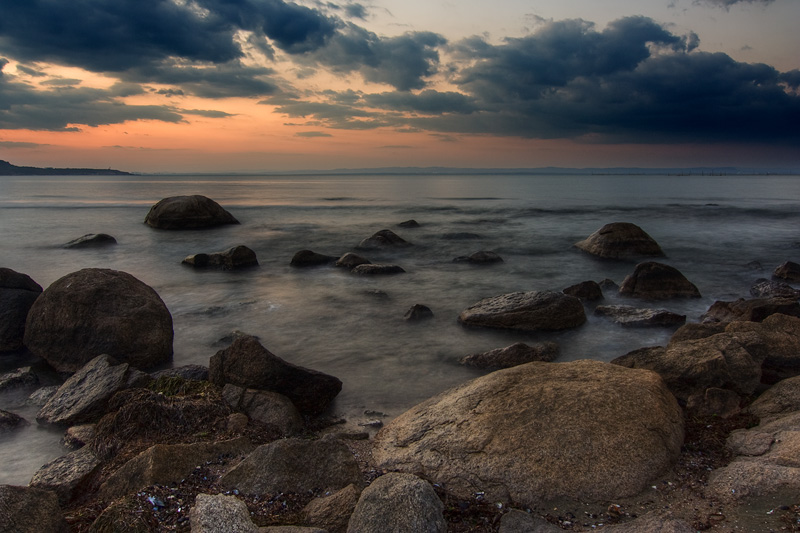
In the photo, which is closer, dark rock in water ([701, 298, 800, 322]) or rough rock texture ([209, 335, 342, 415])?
rough rock texture ([209, 335, 342, 415])

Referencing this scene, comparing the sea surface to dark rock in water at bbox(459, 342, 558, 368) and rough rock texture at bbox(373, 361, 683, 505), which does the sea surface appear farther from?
rough rock texture at bbox(373, 361, 683, 505)

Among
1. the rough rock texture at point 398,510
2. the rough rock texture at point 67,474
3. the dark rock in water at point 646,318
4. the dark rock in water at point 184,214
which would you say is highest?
the dark rock in water at point 184,214

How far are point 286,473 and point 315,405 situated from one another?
2276mm

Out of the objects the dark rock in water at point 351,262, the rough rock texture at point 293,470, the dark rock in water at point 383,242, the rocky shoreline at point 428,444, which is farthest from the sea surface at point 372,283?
the rough rock texture at point 293,470

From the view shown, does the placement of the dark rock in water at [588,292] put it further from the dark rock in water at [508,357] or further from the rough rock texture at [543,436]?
the rough rock texture at [543,436]

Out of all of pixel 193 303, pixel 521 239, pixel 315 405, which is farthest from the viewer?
pixel 521 239

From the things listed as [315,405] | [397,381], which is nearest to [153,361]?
[315,405]

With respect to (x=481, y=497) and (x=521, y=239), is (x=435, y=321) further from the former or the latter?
(x=521, y=239)

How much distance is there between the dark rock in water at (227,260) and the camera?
17500mm

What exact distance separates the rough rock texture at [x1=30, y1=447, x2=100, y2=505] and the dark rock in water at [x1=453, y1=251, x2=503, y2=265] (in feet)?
50.0

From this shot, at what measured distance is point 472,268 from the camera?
60.0 feet

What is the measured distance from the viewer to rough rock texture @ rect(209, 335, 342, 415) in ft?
22.5

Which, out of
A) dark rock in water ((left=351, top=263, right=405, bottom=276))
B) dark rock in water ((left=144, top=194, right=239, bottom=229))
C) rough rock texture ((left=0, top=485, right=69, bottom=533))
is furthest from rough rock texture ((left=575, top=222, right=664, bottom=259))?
dark rock in water ((left=144, top=194, right=239, bottom=229))

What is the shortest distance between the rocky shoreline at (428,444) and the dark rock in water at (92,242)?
55.3 ft
